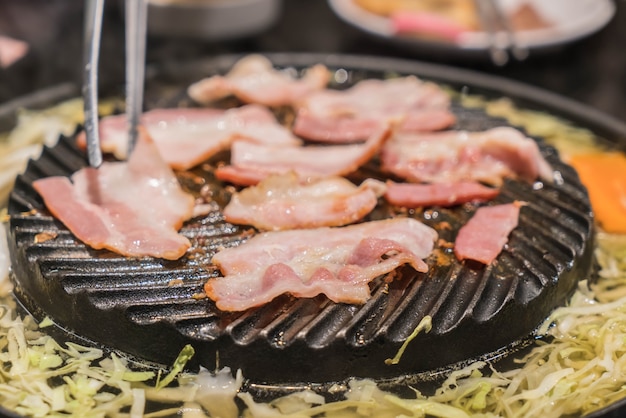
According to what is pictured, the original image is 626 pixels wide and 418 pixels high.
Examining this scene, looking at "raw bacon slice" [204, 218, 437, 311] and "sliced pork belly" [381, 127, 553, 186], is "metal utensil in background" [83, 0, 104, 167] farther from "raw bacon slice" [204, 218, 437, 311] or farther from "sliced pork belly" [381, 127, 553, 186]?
"sliced pork belly" [381, 127, 553, 186]

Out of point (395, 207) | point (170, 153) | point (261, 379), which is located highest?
point (170, 153)

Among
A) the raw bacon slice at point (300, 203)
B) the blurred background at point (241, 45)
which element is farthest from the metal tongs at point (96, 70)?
the blurred background at point (241, 45)

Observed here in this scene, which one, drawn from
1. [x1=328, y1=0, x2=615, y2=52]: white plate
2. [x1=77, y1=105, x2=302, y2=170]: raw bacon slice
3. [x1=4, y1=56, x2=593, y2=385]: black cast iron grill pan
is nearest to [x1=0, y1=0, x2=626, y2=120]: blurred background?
[x1=328, y1=0, x2=615, y2=52]: white plate

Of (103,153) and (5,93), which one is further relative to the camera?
(5,93)

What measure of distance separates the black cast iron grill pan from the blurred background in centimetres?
228

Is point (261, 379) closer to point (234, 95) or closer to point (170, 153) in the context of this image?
point (170, 153)

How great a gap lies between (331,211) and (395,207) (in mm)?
296

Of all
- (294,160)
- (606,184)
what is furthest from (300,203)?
(606,184)

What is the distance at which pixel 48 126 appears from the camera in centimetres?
380

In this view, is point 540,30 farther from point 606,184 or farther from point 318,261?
point 318,261

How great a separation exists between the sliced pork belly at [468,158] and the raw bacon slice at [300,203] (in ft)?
1.05

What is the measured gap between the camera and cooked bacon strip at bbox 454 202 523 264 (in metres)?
2.61

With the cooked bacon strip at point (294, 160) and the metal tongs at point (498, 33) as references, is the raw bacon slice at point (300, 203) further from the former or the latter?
the metal tongs at point (498, 33)

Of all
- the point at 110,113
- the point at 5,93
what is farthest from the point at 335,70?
the point at 5,93
